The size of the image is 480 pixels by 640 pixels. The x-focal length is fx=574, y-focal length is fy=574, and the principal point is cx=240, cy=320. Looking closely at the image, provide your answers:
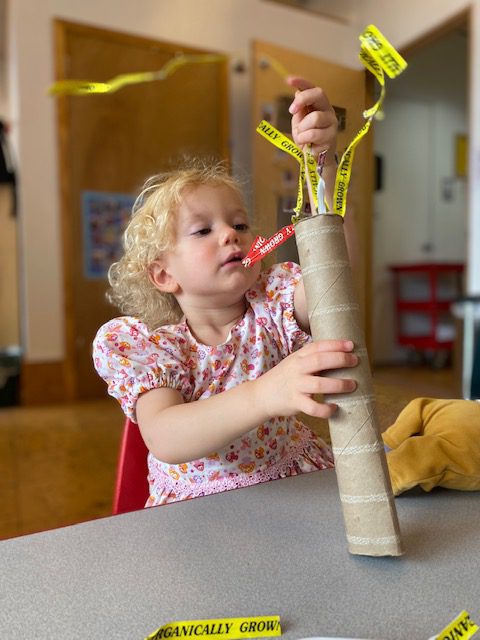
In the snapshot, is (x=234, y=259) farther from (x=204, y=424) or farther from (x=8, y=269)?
(x=8, y=269)

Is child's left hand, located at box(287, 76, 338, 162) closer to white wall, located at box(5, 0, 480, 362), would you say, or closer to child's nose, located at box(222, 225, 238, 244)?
child's nose, located at box(222, 225, 238, 244)

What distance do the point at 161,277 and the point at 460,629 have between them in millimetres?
432

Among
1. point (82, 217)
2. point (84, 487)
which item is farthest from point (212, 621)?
point (82, 217)

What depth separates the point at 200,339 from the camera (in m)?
0.62

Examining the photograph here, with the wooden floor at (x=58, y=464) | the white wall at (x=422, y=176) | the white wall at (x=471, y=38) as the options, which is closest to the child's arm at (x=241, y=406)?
the wooden floor at (x=58, y=464)

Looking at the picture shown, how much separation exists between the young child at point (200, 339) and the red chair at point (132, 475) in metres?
0.03

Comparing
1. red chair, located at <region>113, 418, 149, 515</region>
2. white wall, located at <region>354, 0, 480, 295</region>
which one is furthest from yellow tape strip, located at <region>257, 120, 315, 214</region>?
white wall, located at <region>354, 0, 480, 295</region>

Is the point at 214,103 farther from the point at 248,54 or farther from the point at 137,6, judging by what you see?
the point at 137,6

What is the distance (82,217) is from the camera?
9.14ft

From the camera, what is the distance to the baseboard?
2.70 m

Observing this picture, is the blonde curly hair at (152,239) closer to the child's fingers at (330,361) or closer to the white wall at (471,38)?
the child's fingers at (330,361)

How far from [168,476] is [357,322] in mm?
333

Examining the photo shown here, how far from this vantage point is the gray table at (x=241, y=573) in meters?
0.28

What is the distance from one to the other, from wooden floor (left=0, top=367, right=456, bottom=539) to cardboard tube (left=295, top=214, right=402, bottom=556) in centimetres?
75
